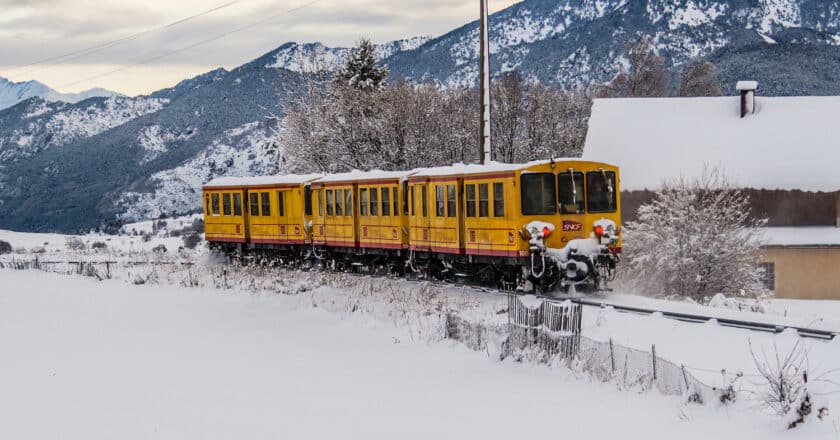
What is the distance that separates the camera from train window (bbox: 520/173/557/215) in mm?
20578

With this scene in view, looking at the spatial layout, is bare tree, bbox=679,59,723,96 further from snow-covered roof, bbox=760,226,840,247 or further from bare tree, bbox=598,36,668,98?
snow-covered roof, bbox=760,226,840,247

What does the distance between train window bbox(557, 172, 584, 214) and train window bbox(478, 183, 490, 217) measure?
156 centimetres

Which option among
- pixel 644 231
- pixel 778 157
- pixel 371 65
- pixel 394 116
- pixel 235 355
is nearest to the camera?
pixel 235 355

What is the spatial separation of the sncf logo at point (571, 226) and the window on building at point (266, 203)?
13.5m

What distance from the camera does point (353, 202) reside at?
28.0 metres

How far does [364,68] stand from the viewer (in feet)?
204

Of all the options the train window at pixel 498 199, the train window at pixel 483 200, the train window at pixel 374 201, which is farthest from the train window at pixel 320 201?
the train window at pixel 498 199

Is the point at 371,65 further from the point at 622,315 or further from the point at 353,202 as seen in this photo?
the point at 622,315

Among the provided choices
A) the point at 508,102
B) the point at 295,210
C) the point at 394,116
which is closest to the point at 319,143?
the point at 394,116

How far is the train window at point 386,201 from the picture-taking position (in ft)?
86.0

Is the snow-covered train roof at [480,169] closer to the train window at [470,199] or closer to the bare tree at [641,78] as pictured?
the train window at [470,199]

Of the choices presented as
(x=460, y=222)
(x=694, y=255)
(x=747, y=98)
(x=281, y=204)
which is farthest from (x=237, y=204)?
(x=747, y=98)

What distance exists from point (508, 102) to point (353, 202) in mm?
42020

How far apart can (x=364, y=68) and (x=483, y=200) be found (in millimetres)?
41756
